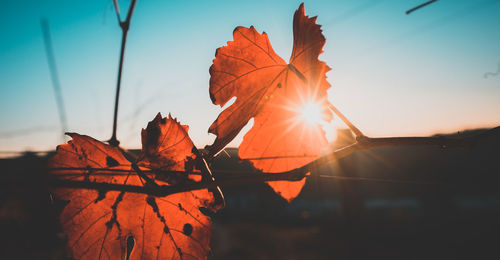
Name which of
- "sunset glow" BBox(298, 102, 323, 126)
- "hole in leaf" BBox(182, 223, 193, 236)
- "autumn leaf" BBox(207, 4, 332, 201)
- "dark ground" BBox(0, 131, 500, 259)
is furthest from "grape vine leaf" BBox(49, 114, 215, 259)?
"dark ground" BBox(0, 131, 500, 259)

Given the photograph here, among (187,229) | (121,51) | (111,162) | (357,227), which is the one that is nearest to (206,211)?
(187,229)

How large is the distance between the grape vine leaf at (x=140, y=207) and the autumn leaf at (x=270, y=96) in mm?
103

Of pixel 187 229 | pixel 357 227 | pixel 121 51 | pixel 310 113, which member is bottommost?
pixel 357 227

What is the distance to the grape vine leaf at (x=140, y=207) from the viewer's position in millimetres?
442

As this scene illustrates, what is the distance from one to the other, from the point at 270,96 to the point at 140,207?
0.34m

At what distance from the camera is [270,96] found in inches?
21.4

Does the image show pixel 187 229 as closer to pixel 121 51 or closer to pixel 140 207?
pixel 140 207

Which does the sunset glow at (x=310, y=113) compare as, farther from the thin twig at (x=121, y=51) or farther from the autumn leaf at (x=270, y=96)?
the thin twig at (x=121, y=51)

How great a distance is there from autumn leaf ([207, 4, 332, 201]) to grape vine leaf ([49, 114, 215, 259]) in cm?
10

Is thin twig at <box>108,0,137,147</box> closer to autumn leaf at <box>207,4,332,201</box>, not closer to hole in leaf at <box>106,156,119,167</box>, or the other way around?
hole in leaf at <box>106,156,119,167</box>

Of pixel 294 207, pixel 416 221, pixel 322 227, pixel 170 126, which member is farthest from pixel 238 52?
pixel 294 207

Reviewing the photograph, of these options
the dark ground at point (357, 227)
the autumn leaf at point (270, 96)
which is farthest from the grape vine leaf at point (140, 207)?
the dark ground at point (357, 227)

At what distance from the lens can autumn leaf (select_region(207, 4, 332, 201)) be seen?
465 mm

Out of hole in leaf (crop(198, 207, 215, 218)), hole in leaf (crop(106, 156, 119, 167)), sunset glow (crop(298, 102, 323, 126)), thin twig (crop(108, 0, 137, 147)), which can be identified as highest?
thin twig (crop(108, 0, 137, 147))
